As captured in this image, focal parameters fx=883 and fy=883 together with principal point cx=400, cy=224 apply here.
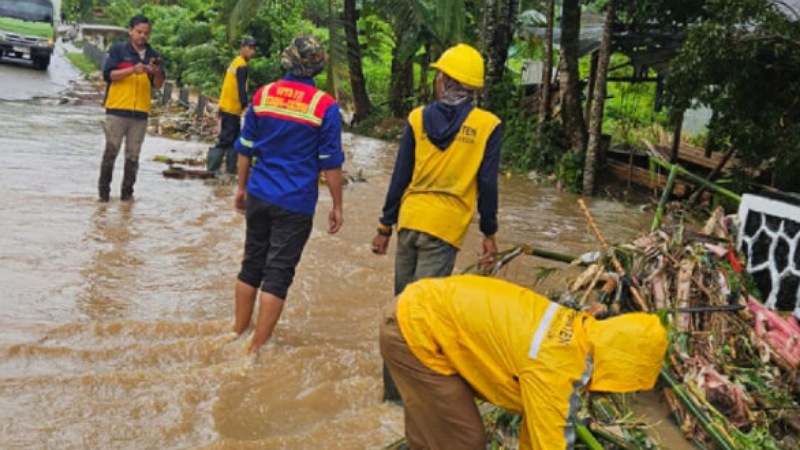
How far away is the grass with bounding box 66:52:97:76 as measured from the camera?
28.8 m

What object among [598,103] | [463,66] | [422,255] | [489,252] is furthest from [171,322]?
[598,103]

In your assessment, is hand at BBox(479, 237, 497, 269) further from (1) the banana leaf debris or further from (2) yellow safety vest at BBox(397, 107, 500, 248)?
(2) yellow safety vest at BBox(397, 107, 500, 248)

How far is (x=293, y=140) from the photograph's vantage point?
5062 millimetres

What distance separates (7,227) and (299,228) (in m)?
3.73

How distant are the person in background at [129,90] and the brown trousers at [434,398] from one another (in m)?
5.84

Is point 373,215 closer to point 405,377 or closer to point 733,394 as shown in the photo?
point 733,394

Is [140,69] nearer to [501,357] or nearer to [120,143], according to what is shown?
[120,143]

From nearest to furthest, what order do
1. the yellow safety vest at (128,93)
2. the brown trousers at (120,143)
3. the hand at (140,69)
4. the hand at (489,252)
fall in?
the hand at (489,252)
the hand at (140,69)
the yellow safety vest at (128,93)
the brown trousers at (120,143)

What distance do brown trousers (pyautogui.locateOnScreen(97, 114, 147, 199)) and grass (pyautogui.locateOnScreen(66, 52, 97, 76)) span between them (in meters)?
20.0

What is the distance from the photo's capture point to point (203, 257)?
7.46m

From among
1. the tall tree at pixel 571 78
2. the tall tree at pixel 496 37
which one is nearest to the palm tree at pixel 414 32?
the tall tree at pixel 496 37

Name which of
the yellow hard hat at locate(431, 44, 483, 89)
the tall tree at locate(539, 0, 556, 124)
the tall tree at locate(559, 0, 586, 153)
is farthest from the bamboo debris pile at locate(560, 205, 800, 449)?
the tall tree at locate(539, 0, 556, 124)

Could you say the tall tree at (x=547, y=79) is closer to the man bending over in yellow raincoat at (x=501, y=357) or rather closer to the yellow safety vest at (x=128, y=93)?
the yellow safety vest at (x=128, y=93)

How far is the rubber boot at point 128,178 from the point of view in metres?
9.02
